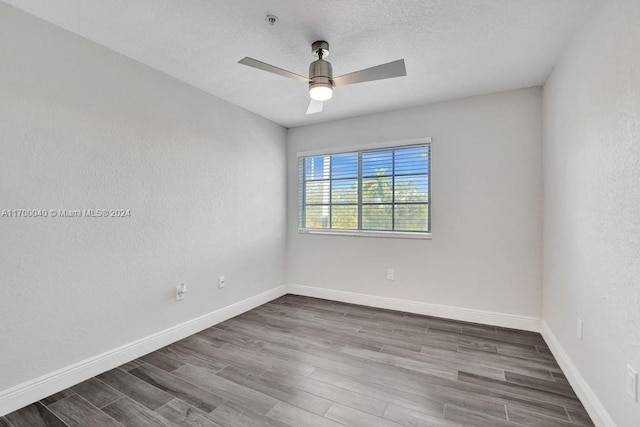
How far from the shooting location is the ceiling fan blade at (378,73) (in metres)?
1.88

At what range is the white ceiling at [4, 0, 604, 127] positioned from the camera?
177cm

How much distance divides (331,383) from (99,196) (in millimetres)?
2147

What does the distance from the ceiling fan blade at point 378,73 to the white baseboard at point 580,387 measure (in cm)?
222

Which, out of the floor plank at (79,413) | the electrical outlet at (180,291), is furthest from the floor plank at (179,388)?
the electrical outlet at (180,291)

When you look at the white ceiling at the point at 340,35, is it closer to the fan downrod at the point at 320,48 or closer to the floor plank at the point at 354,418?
the fan downrod at the point at 320,48

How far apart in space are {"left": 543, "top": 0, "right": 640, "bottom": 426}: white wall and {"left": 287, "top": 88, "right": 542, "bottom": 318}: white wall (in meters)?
0.48

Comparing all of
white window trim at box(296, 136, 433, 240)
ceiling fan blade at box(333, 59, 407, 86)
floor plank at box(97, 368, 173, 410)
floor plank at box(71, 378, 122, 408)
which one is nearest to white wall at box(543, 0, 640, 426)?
ceiling fan blade at box(333, 59, 407, 86)

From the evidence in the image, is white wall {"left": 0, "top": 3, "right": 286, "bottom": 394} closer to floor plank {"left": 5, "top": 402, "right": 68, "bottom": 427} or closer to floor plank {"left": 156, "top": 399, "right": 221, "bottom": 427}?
floor plank {"left": 5, "top": 402, "right": 68, "bottom": 427}

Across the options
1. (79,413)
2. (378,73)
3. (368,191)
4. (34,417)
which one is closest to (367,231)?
(368,191)

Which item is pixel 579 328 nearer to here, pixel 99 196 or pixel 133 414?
pixel 133 414

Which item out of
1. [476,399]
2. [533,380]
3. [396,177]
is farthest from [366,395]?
[396,177]

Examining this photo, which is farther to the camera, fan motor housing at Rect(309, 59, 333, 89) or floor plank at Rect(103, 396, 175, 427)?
fan motor housing at Rect(309, 59, 333, 89)

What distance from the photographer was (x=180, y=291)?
276cm

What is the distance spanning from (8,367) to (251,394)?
1.43 metres
